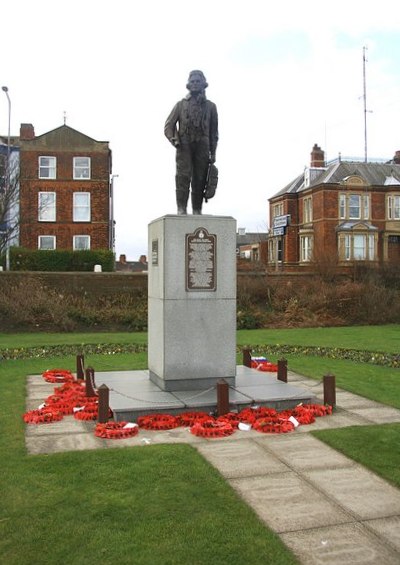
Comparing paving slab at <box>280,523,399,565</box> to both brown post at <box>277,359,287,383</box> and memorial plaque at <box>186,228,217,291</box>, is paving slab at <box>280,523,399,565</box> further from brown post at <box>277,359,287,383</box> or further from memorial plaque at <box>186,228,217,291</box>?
brown post at <box>277,359,287,383</box>

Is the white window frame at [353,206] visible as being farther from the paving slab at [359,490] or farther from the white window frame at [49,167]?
the paving slab at [359,490]

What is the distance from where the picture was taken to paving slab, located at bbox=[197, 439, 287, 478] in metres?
5.72

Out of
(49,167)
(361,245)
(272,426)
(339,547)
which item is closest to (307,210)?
(361,245)

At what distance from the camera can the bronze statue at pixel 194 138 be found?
9.17 metres

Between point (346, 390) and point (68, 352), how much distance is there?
777 cm

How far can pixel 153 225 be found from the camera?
9.20m

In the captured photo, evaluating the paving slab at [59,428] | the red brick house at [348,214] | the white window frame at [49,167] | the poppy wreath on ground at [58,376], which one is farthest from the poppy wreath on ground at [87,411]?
the red brick house at [348,214]

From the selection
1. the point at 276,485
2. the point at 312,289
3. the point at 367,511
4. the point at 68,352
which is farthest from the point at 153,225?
the point at 312,289

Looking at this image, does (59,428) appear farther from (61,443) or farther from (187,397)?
(187,397)

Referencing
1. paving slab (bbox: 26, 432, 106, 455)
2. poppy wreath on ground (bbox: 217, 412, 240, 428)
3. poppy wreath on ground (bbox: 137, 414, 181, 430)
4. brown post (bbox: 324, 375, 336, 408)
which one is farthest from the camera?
brown post (bbox: 324, 375, 336, 408)

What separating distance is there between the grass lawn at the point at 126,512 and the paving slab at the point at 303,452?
34.6 inches

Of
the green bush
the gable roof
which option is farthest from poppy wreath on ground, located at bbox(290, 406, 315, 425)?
the gable roof

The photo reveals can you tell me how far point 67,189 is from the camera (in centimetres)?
4025

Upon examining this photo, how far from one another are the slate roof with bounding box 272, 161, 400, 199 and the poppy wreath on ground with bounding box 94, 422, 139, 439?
4088 centimetres
